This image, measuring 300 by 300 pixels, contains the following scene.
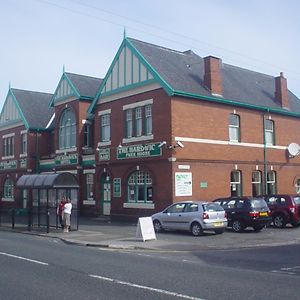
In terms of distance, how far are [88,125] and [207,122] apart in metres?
10.6

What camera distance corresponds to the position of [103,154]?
31500 mm

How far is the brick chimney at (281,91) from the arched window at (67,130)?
607 inches

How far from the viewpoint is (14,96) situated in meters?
42.8

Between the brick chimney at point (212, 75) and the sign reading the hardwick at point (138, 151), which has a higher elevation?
the brick chimney at point (212, 75)

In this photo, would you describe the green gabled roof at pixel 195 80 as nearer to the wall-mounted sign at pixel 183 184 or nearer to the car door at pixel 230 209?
the wall-mounted sign at pixel 183 184

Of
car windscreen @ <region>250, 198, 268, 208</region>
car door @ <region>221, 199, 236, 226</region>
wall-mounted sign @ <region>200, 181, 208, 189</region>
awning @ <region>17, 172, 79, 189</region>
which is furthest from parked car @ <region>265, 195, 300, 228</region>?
awning @ <region>17, 172, 79, 189</region>

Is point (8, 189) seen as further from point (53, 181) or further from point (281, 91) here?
point (281, 91)

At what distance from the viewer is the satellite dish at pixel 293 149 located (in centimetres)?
3344

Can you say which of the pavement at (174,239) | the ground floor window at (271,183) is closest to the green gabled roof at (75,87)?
the pavement at (174,239)

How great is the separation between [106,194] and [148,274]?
21.4 meters

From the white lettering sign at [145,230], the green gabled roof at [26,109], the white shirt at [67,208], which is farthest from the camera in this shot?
the green gabled roof at [26,109]

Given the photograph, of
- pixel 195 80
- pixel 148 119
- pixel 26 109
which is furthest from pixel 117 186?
pixel 26 109

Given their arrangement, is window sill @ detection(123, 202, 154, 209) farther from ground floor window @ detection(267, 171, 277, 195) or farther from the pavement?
ground floor window @ detection(267, 171, 277, 195)

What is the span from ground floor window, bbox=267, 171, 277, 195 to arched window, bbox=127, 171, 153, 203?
30.1ft
